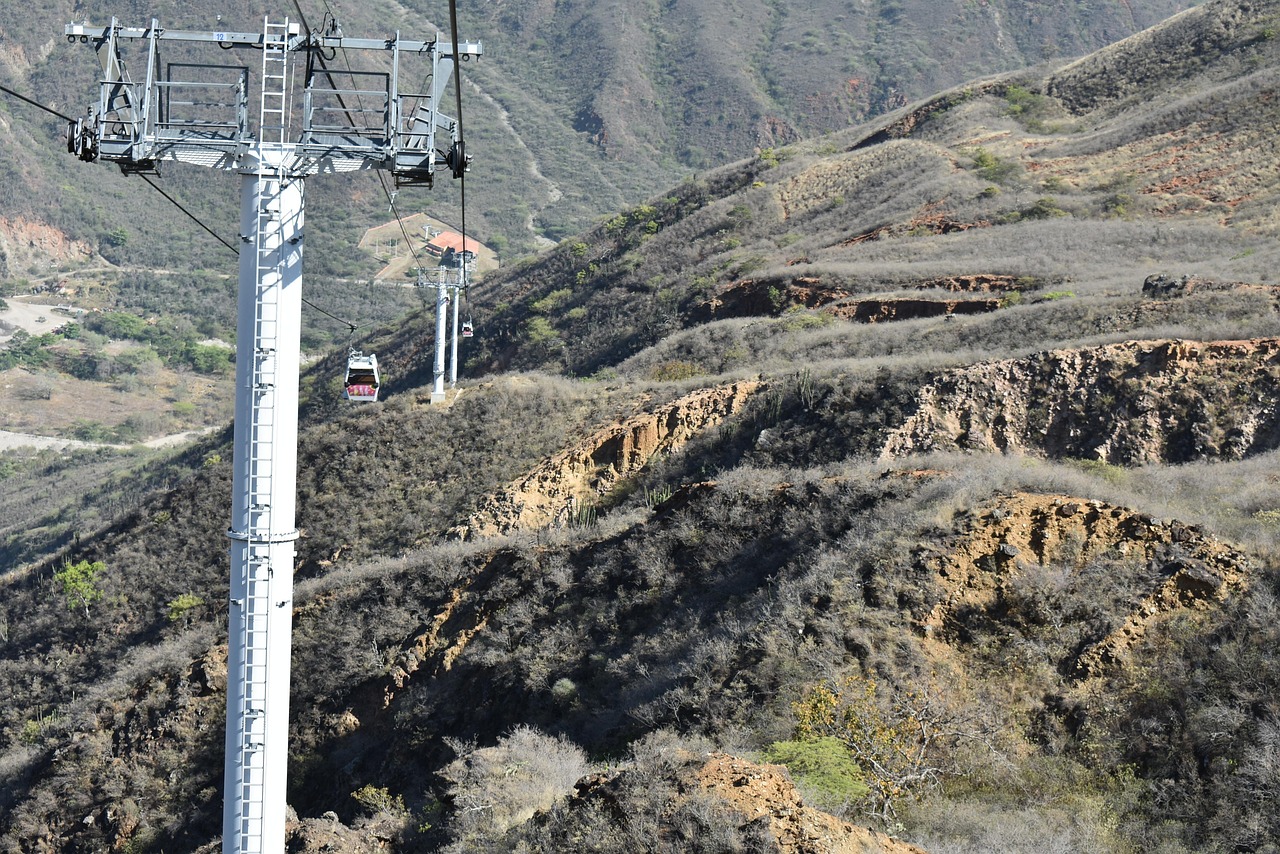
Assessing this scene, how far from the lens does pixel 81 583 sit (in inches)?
1072

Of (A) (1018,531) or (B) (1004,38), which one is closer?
(A) (1018,531)

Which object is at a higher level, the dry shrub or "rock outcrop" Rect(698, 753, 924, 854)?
"rock outcrop" Rect(698, 753, 924, 854)

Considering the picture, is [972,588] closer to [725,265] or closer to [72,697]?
[72,697]

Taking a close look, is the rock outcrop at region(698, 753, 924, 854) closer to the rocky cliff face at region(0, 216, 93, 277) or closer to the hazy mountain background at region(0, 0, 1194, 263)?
the hazy mountain background at region(0, 0, 1194, 263)

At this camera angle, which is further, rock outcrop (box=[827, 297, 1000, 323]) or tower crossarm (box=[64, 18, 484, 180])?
rock outcrop (box=[827, 297, 1000, 323])

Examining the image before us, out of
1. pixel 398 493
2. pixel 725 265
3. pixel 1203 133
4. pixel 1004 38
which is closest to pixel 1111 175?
pixel 1203 133

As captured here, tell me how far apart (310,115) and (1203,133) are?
1668 inches

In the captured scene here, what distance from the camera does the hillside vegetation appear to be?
10.6 metres

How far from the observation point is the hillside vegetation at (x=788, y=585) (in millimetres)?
10586

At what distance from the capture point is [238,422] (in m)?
9.05

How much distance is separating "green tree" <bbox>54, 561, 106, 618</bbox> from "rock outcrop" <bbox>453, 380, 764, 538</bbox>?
32.4 ft

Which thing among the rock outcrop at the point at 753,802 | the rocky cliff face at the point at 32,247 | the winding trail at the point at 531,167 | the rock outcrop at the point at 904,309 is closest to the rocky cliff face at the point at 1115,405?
the rock outcrop at the point at 904,309

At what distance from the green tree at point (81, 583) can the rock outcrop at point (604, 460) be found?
987 cm

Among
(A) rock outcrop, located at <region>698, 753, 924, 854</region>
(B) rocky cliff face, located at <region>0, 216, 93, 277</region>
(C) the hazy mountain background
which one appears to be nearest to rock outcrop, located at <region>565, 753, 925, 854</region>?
(A) rock outcrop, located at <region>698, 753, 924, 854</region>
